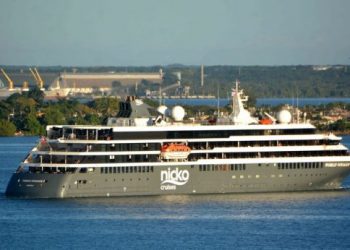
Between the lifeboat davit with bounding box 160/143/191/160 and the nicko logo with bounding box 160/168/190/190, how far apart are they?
65cm

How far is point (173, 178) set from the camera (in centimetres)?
6894

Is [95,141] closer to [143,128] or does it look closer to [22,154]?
[143,128]

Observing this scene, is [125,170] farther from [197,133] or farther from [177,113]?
[177,113]

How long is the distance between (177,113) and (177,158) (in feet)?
11.4

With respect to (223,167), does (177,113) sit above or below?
above

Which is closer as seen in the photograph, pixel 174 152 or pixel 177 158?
pixel 174 152

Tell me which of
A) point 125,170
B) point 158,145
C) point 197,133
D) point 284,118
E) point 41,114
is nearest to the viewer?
point 125,170

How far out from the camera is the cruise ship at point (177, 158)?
6762cm

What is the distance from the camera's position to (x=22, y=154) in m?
100

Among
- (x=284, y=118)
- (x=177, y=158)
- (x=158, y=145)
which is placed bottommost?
(x=177, y=158)

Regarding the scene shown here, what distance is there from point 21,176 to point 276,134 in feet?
43.8

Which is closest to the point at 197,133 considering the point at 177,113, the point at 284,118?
the point at 177,113

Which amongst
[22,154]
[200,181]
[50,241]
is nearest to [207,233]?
[50,241]

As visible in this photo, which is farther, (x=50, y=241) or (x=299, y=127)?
(x=299, y=127)
